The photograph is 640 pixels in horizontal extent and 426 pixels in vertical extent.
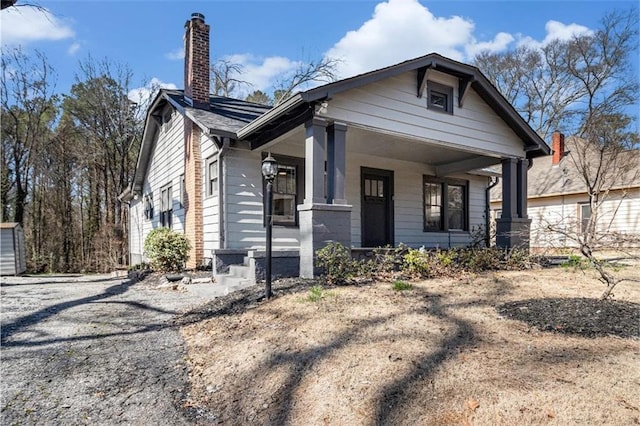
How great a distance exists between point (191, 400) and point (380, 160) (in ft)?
27.7

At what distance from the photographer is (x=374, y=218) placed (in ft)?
34.8

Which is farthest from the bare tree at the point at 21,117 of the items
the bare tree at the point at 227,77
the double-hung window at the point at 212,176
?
the double-hung window at the point at 212,176

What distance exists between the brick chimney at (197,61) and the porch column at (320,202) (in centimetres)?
445

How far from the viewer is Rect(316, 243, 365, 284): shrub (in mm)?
6104

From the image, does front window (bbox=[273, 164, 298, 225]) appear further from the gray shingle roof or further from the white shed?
the white shed

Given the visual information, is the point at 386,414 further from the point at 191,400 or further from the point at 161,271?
the point at 161,271

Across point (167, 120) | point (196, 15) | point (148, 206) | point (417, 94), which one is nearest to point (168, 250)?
point (167, 120)

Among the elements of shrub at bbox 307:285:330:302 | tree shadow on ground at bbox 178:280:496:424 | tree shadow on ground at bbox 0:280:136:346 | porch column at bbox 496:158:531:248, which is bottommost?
tree shadow on ground at bbox 0:280:136:346

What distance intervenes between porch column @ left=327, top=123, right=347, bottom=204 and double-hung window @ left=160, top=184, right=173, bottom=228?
21.4 feet

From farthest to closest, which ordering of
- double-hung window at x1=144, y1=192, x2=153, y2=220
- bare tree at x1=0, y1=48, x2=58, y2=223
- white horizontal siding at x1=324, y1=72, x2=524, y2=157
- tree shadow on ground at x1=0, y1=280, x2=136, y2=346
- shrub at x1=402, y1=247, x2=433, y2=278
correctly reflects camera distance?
bare tree at x1=0, y1=48, x2=58, y2=223 < double-hung window at x1=144, y1=192, x2=153, y2=220 < white horizontal siding at x1=324, y1=72, x2=524, y2=157 < shrub at x1=402, y1=247, x2=433, y2=278 < tree shadow on ground at x1=0, y1=280, x2=136, y2=346

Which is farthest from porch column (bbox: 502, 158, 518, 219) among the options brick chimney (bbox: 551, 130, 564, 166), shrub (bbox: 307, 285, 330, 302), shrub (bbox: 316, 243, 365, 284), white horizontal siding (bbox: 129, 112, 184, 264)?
brick chimney (bbox: 551, 130, 564, 166)

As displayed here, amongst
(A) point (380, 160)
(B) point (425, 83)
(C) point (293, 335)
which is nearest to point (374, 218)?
(A) point (380, 160)

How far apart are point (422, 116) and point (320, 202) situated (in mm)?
3178

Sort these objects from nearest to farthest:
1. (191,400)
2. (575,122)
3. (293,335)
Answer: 1. (191,400)
2. (293,335)
3. (575,122)
